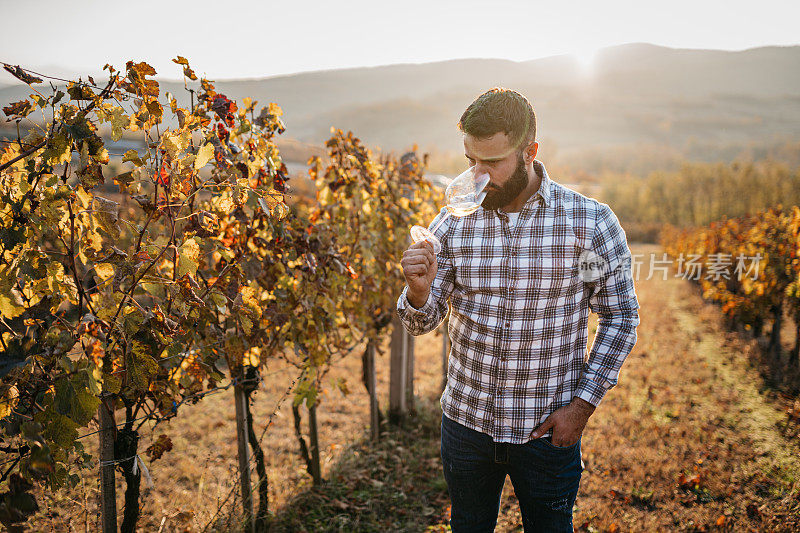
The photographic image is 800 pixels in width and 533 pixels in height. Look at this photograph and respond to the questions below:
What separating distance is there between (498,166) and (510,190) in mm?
97

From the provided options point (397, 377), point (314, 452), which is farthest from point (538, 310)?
point (397, 377)

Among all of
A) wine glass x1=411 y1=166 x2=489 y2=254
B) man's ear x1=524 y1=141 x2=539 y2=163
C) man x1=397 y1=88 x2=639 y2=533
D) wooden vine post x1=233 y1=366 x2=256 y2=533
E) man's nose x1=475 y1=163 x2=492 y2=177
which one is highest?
man's ear x1=524 y1=141 x2=539 y2=163

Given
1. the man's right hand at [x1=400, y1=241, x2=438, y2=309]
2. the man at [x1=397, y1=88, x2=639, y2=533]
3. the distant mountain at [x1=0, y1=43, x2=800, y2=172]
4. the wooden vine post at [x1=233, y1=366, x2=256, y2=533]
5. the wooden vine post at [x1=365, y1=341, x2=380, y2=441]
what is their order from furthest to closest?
the distant mountain at [x1=0, y1=43, x2=800, y2=172] < the wooden vine post at [x1=365, y1=341, x2=380, y2=441] < the wooden vine post at [x1=233, y1=366, x2=256, y2=533] < the man at [x1=397, y1=88, x2=639, y2=533] < the man's right hand at [x1=400, y1=241, x2=438, y2=309]

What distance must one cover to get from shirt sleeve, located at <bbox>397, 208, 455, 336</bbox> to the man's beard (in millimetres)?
190

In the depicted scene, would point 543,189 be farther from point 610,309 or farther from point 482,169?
point 610,309

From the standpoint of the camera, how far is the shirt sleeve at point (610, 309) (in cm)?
171

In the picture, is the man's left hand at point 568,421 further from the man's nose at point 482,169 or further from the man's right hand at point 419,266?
the man's nose at point 482,169

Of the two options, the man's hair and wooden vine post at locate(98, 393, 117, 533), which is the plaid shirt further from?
wooden vine post at locate(98, 393, 117, 533)

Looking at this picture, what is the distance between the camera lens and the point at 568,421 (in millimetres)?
1693

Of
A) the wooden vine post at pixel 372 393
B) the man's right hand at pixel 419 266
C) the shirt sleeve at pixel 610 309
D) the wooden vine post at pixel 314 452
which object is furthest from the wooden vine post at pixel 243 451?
the shirt sleeve at pixel 610 309

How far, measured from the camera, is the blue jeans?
174 cm

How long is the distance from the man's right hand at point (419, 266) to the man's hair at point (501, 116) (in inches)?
16.8

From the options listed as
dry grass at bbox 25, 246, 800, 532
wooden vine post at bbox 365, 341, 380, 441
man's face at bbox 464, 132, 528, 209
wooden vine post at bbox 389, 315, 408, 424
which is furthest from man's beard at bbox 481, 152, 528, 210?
wooden vine post at bbox 389, 315, 408, 424

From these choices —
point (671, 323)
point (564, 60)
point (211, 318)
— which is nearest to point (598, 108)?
point (564, 60)
